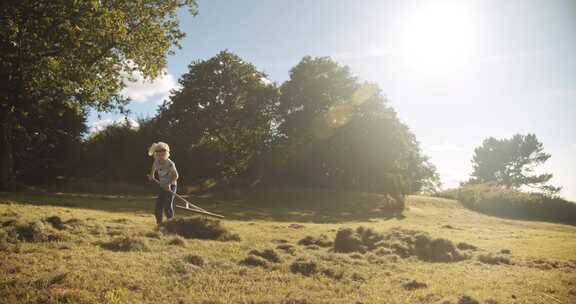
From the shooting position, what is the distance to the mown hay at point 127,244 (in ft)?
26.5

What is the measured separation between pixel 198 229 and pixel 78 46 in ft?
38.7

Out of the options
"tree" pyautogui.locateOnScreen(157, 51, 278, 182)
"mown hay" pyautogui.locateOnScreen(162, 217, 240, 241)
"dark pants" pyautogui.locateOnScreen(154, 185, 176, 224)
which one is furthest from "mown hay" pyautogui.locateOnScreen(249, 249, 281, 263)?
"tree" pyautogui.locateOnScreen(157, 51, 278, 182)

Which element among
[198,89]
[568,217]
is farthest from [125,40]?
[568,217]

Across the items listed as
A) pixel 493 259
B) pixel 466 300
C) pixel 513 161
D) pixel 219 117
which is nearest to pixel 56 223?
pixel 466 300

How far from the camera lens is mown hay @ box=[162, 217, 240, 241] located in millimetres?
10773

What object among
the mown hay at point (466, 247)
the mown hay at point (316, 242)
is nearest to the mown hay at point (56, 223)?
the mown hay at point (316, 242)

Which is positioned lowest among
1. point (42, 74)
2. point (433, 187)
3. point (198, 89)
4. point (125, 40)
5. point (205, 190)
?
point (205, 190)

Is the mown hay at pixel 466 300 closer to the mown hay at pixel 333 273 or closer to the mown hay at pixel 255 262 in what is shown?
the mown hay at pixel 333 273

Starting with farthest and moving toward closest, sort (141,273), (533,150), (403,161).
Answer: (533,150) < (403,161) < (141,273)

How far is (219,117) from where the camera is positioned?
43.5 metres

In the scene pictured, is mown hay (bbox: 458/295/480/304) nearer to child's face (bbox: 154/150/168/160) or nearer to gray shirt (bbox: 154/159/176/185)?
gray shirt (bbox: 154/159/176/185)

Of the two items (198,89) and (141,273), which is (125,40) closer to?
(141,273)

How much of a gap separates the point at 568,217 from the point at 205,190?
38.2 meters

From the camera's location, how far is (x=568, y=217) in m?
40.2
